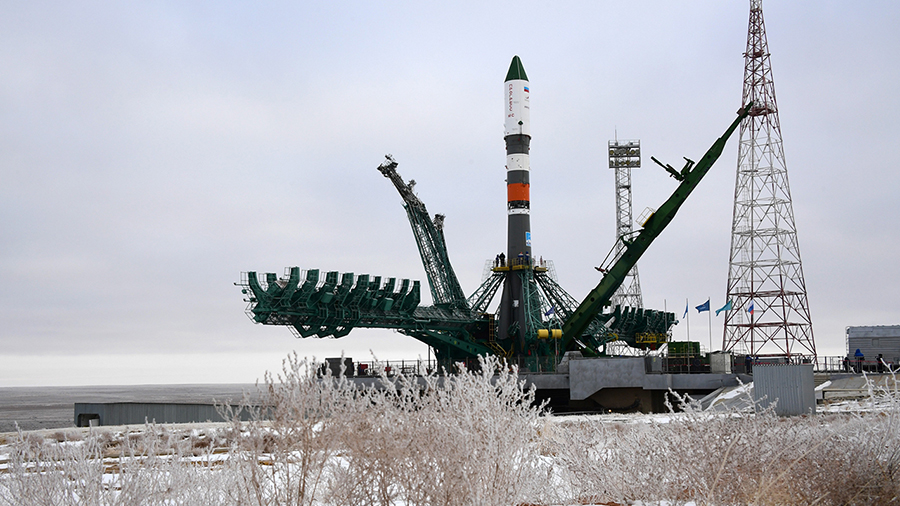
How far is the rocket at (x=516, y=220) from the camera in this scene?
58.6 m

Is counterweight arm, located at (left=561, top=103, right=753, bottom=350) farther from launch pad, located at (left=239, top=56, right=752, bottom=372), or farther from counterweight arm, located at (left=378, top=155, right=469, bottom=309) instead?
counterweight arm, located at (left=378, top=155, right=469, bottom=309)

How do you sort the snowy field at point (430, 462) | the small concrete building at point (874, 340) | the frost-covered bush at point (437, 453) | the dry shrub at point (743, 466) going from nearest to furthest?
the snowy field at point (430, 462)
the frost-covered bush at point (437, 453)
the dry shrub at point (743, 466)
the small concrete building at point (874, 340)

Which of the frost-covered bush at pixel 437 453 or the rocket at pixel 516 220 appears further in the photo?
the rocket at pixel 516 220

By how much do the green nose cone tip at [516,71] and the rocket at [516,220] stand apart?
1.59 meters

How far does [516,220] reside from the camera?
59094 millimetres

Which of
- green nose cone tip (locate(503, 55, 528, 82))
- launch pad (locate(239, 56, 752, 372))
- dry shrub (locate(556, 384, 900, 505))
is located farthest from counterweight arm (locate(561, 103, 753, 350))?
dry shrub (locate(556, 384, 900, 505))

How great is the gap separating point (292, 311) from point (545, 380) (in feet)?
50.9

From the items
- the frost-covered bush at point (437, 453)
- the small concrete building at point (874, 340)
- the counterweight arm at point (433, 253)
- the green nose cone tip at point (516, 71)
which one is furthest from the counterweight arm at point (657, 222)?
the frost-covered bush at point (437, 453)

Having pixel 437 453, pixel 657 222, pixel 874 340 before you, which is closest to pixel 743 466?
pixel 437 453

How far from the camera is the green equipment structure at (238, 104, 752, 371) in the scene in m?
46.1

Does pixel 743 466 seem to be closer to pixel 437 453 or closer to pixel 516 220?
pixel 437 453

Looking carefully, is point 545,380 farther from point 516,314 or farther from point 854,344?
point 854,344

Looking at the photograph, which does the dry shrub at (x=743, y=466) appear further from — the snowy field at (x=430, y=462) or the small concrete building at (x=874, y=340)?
the small concrete building at (x=874, y=340)

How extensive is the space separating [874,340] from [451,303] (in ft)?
103
